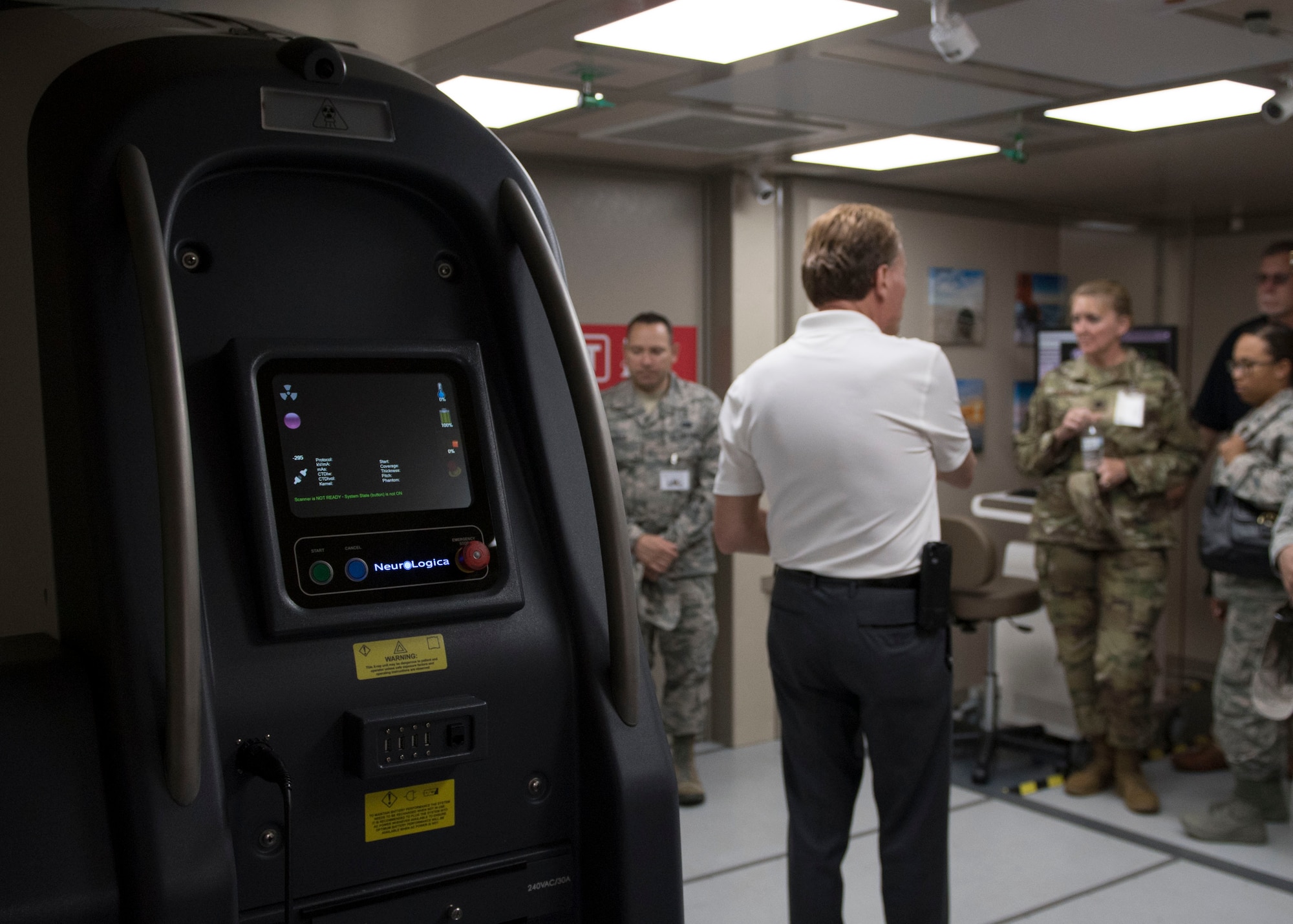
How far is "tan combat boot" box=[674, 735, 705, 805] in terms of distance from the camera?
13.4ft

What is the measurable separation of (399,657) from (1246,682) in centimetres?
325

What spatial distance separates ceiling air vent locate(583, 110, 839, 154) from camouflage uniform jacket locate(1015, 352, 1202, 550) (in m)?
1.33

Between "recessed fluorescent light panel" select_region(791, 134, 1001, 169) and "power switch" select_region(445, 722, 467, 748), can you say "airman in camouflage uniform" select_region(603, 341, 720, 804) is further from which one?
"power switch" select_region(445, 722, 467, 748)

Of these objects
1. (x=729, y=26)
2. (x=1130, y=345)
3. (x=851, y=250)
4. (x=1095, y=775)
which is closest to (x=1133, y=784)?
(x=1095, y=775)

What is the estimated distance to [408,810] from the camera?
1220mm

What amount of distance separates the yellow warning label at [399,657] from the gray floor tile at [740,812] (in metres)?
2.37

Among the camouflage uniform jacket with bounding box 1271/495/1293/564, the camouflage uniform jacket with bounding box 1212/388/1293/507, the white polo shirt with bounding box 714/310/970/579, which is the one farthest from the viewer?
the camouflage uniform jacket with bounding box 1212/388/1293/507

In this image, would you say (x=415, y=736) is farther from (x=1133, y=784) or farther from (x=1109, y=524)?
(x=1133, y=784)

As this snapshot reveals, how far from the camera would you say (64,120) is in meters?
1.15

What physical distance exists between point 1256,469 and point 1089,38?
5.31 ft

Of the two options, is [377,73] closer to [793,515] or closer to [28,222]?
[28,222]

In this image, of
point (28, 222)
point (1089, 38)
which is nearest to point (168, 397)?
point (28, 222)

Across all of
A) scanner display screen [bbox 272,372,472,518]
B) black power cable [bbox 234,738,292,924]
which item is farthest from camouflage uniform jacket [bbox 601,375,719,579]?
black power cable [bbox 234,738,292,924]

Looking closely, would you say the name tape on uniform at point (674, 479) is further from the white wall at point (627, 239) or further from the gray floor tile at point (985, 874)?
the gray floor tile at point (985, 874)
